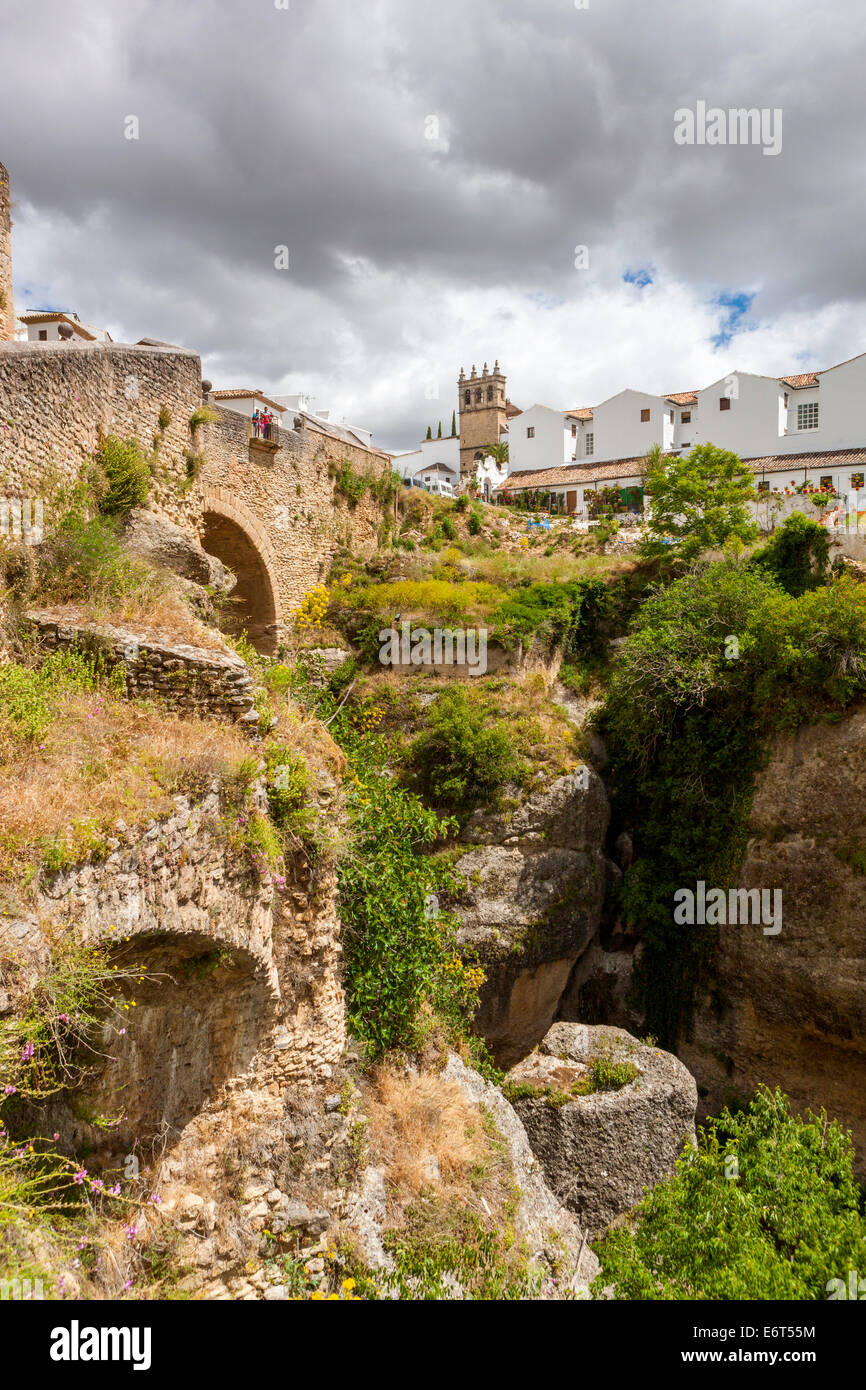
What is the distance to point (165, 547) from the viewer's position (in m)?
10.3

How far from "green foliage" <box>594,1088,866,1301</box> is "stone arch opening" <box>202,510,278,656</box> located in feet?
37.3

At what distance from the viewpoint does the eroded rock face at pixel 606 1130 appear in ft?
32.2

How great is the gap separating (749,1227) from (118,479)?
11401 mm

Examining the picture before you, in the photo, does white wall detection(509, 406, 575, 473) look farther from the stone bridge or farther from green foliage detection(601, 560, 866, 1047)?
green foliage detection(601, 560, 866, 1047)

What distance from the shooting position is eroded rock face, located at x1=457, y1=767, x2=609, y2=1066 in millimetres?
13305

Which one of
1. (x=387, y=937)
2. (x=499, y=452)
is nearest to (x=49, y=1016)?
(x=387, y=937)

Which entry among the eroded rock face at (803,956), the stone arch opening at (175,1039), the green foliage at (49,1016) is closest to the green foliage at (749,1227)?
the eroded rock face at (803,956)

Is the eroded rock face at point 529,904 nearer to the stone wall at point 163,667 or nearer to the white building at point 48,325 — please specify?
the stone wall at point 163,667

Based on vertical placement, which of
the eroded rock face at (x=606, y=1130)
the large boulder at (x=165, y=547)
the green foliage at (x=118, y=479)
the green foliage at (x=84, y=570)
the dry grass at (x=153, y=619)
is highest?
the green foliage at (x=118, y=479)

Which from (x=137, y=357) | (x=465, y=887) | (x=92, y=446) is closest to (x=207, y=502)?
(x=137, y=357)

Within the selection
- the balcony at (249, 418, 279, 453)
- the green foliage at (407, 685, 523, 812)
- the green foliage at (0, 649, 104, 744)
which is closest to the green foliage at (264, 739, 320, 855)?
the green foliage at (0, 649, 104, 744)

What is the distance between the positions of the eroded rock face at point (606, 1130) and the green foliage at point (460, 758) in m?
5.02
